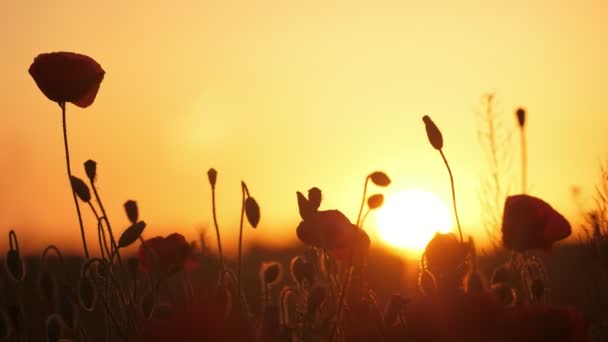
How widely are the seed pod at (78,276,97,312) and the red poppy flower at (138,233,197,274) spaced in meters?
0.14

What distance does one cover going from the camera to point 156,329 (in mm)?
1324

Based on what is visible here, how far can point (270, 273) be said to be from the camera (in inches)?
99.8

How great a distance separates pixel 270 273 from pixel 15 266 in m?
0.68

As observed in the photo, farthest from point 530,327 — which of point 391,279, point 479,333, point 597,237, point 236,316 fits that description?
point 391,279

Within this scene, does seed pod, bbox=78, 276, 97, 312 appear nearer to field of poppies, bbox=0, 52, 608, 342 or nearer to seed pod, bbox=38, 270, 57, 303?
field of poppies, bbox=0, 52, 608, 342

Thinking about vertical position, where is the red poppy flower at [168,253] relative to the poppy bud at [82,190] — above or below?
below

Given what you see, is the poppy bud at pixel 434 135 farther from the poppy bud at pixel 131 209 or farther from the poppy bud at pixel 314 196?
the poppy bud at pixel 131 209

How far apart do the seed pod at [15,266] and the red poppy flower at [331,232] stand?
834mm

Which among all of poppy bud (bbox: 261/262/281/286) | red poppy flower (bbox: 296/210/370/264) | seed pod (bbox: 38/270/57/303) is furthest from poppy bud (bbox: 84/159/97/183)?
red poppy flower (bbox: 296/210/370/264)

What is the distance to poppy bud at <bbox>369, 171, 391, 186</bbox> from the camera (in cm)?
251

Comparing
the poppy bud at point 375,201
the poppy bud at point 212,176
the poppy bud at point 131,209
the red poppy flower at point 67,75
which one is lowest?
the poppy bud at point 375,201

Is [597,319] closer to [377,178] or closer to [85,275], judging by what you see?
[377,178]

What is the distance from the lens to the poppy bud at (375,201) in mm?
2525

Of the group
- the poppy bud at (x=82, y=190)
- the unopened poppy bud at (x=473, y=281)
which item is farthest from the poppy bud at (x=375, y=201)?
the poppy bud at (x=82, y=190)
